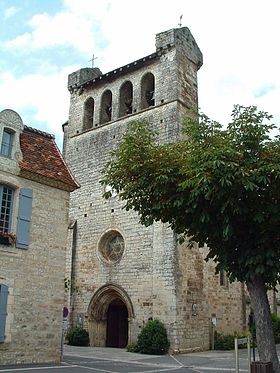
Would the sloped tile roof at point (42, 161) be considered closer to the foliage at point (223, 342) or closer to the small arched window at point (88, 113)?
the small arched window at point (88, 113)

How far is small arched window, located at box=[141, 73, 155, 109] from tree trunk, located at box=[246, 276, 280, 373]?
51.2 ft

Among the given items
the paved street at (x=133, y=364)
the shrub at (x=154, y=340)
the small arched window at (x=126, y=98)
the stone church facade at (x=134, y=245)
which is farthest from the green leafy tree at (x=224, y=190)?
the small arched window at (x=126, y=98)

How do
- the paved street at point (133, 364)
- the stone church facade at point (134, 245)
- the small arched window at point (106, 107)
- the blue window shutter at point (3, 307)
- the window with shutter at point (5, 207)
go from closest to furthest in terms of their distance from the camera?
the blue window shutter at point (3, 307)
the paved street at point (133, 364)
the window with shutter at point (5, 207)
the stone church facade at point (134, 245)
the small arched window at point (106, 107)

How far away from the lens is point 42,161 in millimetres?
14656

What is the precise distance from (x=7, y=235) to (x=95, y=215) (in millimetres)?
10365

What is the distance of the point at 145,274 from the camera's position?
19844 mm

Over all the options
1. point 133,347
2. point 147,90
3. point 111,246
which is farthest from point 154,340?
point 147,90

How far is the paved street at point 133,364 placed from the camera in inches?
→ 481

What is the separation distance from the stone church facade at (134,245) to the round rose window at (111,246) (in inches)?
2.0

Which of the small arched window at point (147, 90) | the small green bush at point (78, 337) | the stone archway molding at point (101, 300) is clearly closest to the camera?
the small green bush at point (78, 337)

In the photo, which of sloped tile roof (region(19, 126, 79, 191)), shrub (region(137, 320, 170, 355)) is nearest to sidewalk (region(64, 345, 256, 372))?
shrub (region(137, 320, 170, 355))

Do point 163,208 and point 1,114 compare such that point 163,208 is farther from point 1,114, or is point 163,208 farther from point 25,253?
point 1,114

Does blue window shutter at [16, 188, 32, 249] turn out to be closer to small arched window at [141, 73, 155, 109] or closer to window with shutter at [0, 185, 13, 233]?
window with shutter at [0, 185, 13, 233]

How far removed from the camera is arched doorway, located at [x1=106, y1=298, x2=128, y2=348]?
2159 cm
